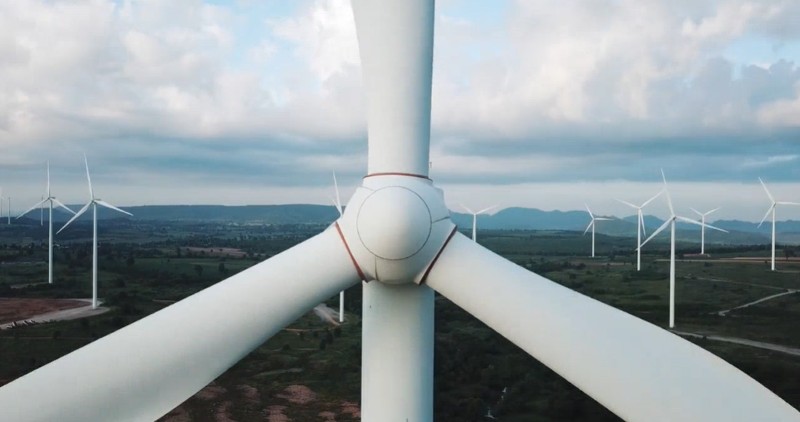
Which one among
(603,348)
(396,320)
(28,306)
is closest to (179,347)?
(396,320)

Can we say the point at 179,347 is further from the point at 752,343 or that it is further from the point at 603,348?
the point at 752,343

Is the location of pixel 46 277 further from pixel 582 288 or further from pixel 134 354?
pixel 134 354

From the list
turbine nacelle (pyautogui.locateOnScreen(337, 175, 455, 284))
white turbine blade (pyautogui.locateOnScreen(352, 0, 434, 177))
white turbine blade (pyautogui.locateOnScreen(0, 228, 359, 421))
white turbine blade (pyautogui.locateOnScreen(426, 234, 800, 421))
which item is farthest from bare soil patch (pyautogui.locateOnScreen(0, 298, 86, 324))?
white turbine blade (pyautogui.locateOnScreen(426, 234, 800, 421))

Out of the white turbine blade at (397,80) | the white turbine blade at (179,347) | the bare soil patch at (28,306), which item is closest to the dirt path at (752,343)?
the white turbine blade at (397,80)

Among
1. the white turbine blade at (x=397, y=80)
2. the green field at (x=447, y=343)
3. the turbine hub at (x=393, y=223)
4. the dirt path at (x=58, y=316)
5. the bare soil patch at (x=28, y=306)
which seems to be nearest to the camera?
the turbine hub at (x=393, y=223)

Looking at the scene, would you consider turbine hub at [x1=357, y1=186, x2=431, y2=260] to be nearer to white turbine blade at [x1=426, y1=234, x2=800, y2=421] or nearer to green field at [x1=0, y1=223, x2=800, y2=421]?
white turbine blade at [x1=426, y1=234, x2=800, y2=421]

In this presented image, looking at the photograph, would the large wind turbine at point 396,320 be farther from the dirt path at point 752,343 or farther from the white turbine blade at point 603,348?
the dirt path at point 752,343
